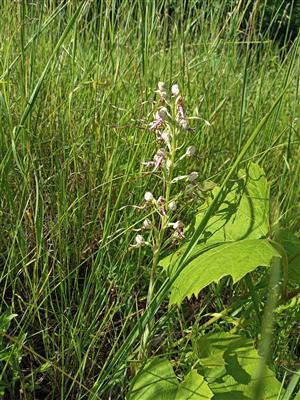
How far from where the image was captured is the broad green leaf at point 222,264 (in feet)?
2.42

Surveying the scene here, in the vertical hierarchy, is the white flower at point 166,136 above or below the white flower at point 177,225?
above

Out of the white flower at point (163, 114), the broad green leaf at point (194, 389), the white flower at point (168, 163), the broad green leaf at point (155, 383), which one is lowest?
the broad green leaf at point (155, 383)

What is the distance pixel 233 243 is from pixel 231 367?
0.16 m

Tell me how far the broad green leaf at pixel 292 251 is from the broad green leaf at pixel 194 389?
20 centimetres

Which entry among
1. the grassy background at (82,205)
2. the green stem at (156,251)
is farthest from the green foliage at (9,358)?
the green stem at (156,251)

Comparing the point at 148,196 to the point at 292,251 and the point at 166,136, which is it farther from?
the point at 292,251

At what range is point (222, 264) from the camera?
29.6 inches

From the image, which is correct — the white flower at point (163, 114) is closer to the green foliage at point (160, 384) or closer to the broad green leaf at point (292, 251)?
the broad green leaf at point (292, 251)

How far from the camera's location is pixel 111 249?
1055 millimetres

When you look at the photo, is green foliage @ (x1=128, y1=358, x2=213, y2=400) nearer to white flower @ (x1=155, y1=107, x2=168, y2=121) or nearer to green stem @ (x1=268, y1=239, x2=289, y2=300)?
green stem @ (x1=268, y1=239, x2=289, y2=300)

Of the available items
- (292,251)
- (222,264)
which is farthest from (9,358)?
(292,251)

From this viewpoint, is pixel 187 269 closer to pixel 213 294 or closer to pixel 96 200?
pixel 213 294

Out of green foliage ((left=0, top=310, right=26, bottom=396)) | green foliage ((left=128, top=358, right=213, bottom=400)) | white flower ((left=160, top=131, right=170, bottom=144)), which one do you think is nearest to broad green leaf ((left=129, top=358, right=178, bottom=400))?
green foliage ((left=128, top=358, right=213, bottom=400))

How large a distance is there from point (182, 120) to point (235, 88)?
0.95 metres
